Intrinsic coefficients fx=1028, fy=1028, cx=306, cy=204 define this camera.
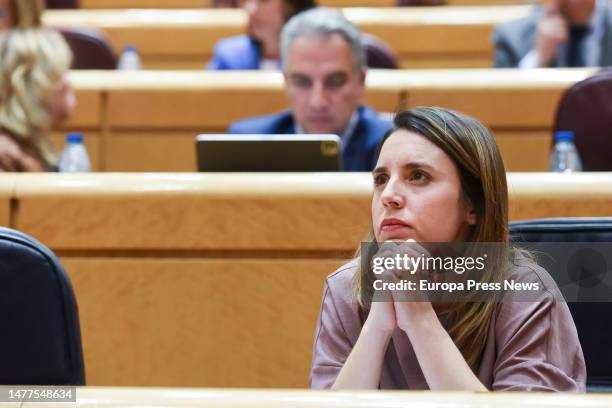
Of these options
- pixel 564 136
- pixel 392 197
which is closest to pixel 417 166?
pixel 392 197

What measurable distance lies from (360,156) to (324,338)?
0.55 meters

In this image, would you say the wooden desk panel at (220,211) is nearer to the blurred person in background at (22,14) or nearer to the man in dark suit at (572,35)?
the blurred person in background at (22,14)

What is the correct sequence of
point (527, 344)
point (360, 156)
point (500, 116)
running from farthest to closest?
point (500, 116), point (360, 156), point (527, 344)

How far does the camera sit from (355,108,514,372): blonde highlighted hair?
652mm

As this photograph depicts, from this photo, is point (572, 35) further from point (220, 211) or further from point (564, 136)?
point (220, 211)

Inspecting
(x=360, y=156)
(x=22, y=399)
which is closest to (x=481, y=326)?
(x=22, y=399)

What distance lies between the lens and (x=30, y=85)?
1.23 meters

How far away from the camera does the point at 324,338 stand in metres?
0.68

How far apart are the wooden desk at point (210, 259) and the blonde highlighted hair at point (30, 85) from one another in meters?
0.30

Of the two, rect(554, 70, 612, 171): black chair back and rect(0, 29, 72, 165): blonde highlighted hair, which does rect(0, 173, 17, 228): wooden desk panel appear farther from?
rect(554, 70, 612, 171): black chair back

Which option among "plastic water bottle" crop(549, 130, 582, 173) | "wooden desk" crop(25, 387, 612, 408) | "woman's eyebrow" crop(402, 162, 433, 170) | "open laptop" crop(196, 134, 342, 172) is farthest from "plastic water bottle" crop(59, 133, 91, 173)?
"wooden desk" crop(25, 387, 612, 408)

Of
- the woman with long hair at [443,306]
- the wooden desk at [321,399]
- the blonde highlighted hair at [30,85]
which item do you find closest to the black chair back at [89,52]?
the blonde highlighted hair at [30,85]

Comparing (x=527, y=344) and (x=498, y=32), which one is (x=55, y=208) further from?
(x=498, y=32)

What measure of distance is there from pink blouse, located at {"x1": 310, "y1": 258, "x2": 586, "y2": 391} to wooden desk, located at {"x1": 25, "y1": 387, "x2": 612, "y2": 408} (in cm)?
13
